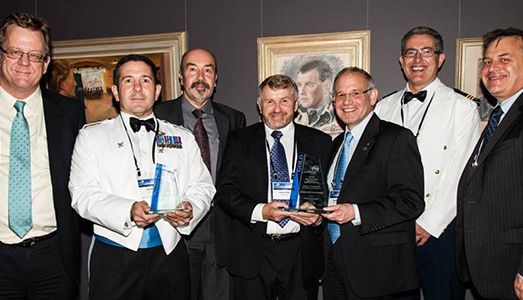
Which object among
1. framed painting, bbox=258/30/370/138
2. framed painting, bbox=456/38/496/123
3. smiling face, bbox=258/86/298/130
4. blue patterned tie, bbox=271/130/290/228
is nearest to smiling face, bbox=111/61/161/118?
smiling face, bbox=258/86/298/130

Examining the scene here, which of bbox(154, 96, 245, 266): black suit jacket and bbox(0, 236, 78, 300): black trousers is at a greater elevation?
bbox(154, 96, 245, 266): black suit jacket

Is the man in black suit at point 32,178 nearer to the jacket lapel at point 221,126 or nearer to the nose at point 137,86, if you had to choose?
the nose at point 137,86

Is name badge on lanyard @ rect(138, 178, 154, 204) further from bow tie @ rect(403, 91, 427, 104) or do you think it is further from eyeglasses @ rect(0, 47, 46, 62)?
bow tie @ rect(403, 91, 427, 104)

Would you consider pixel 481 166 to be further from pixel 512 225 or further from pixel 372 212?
pixel 372 212

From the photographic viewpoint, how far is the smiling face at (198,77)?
3.79 metres

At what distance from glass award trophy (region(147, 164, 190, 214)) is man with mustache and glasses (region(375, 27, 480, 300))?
204cm

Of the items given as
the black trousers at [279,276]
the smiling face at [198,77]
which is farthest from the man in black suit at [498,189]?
the smiling face at [198,77]

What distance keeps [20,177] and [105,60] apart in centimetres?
250

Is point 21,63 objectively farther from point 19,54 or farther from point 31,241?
point 31,241

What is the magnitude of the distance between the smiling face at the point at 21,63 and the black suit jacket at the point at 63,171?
0.24 metres

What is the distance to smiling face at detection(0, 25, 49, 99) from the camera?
2850 mm

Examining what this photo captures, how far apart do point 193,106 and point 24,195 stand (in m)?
1.62

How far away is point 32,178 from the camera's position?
9.68 ft

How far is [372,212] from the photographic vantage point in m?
2.85
